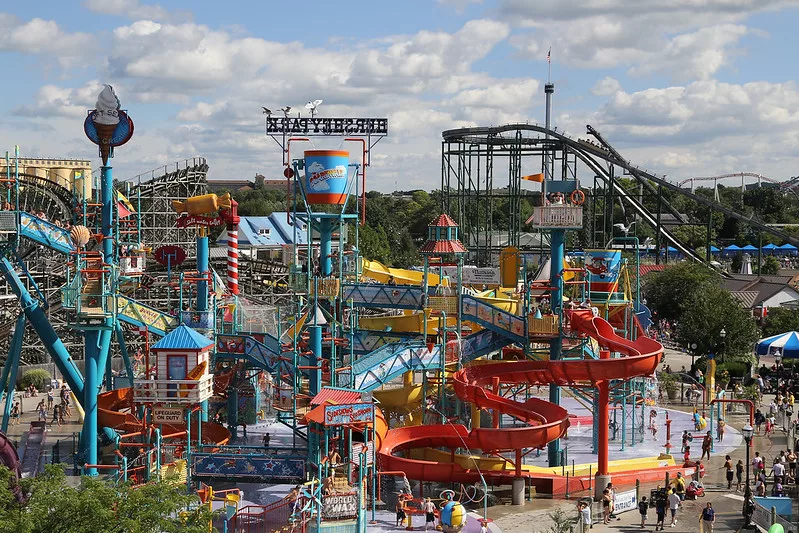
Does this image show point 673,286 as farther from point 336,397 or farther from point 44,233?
point 336,397

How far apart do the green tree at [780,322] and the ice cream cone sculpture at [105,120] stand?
3810cm

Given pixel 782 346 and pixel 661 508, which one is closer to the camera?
pixel 661 508

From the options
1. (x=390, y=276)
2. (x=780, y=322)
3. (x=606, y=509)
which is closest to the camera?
(x=606, y=509)

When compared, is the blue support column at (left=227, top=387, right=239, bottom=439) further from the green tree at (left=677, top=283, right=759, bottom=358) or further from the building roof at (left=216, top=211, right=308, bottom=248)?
the building roof at (left=216, top=211, right=308, bottom=248)

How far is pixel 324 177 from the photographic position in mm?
34875

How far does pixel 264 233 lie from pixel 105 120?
57.5m

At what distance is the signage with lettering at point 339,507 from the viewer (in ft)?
87.2

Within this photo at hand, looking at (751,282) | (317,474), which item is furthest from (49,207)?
(751,282)

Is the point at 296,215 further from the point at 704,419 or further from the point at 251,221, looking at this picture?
the point at 251,221

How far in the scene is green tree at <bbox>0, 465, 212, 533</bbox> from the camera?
19594 mm

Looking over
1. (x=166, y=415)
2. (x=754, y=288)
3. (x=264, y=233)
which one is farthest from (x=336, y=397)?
(x=264, y=233)

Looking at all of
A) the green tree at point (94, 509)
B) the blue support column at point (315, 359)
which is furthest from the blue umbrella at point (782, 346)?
the green tree at point (94, 509)

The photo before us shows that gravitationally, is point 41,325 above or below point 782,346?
above

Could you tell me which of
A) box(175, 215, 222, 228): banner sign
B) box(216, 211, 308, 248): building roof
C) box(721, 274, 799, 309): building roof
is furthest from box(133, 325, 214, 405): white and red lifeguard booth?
box(216, 211, 308, 248): building roof
